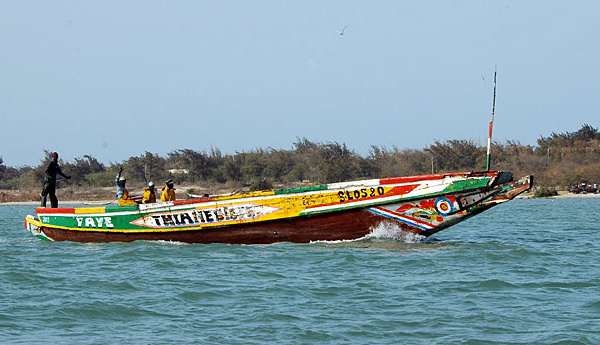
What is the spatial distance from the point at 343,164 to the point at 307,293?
37.9 metres

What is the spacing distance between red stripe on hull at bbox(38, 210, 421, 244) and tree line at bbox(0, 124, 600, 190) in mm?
29556

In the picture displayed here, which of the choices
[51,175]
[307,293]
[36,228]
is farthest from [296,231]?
[36,228]

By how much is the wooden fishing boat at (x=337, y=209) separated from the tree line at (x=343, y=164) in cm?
2964

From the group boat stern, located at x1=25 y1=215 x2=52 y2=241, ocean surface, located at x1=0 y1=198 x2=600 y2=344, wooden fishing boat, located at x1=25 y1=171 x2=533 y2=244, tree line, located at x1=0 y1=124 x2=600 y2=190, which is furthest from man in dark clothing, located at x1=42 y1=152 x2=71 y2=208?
tree line, located at x1=0 y1=124 x2=600 y2=190

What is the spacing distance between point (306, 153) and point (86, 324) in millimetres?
44788

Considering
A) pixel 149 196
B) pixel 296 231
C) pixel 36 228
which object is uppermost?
pixel 149 196

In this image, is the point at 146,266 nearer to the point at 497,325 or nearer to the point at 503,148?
the point at 497,325

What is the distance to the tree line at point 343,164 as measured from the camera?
45.5 m

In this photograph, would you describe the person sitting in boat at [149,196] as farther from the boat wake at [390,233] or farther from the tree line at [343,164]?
the tree line at [343,164]

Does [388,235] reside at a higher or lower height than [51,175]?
lower

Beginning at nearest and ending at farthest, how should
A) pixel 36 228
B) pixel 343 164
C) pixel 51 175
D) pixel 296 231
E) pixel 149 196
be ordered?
pixel 296 231
pixel 149 196
pixel 51 175
pixel 36 228
pixel 343 164

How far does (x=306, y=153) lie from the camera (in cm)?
5269

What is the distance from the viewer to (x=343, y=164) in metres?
47.1

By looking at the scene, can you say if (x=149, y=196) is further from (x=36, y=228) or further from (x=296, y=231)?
(x=296, y=231)
